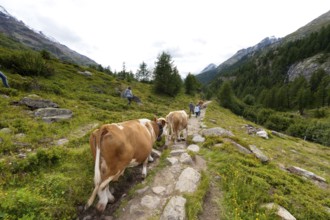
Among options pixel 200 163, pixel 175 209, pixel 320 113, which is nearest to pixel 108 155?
pixel 175 209

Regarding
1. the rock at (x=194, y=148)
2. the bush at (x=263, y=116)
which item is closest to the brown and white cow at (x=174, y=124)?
the rock at (x=194, y=148)

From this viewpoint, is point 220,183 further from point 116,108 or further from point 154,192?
point 116,108

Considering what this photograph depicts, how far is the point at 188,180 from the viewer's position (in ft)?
18.8

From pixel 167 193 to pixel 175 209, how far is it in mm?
804

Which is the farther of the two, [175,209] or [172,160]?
[172,160]

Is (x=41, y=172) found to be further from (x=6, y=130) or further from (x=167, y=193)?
(x=6, y=130)

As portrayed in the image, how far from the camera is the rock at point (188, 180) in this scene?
5.33 metres

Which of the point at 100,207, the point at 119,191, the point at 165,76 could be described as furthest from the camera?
the point at 165,76

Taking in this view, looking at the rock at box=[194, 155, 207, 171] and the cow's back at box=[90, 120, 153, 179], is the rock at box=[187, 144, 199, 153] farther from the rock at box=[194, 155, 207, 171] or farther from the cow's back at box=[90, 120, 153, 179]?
the cow's back at box=[90, 120, 153, 179]

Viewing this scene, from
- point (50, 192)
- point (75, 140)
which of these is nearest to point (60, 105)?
point (75, 140)

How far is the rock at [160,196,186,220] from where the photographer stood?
13.7 feet

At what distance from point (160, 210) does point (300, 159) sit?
12.1 m

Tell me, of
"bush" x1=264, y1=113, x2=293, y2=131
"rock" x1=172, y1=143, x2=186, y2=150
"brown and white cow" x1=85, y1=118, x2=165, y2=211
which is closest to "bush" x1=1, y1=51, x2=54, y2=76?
"rock" x1=172, y1=143, x2=186, y2=150

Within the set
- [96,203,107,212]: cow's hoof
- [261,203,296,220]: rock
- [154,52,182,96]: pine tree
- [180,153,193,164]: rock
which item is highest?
[154,52,182,96]: pine tree
